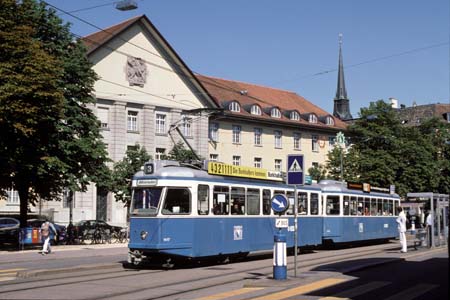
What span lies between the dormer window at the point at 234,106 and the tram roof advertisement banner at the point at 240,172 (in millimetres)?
38905

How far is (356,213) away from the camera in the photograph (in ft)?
95.7

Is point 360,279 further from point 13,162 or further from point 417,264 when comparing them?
point 13,162

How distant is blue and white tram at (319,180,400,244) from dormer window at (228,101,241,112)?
2888 centimetres

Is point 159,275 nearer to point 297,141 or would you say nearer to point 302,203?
point 302,203

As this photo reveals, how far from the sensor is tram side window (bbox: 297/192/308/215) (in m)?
23.9

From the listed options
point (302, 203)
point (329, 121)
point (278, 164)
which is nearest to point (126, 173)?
point (302, 203)

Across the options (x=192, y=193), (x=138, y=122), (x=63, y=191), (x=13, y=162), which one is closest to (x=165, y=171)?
(x=192, y=193)

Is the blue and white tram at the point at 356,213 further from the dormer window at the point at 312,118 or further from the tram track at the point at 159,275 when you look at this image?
the dormer window at the point at 312,118

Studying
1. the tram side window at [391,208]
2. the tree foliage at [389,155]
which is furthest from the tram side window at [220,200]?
the tree foliage at [389,155]

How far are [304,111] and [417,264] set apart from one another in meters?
54.6

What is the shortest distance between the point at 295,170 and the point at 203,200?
4342mm

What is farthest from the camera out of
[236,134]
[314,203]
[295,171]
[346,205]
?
[236,134]

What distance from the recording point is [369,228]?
30531mm

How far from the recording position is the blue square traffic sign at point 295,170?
14.8 meters
